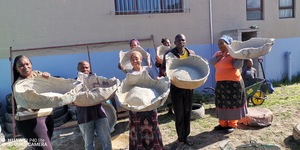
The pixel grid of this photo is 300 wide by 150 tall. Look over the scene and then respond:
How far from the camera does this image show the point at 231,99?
3.89m

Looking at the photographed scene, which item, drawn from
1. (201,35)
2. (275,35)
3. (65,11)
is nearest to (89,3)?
(65,11)

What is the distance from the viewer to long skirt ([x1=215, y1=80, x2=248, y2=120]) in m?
3.86

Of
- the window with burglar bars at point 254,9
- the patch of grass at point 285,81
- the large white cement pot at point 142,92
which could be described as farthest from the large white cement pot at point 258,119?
the window with burglar bars at point 254,9

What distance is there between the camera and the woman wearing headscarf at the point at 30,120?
251 cm

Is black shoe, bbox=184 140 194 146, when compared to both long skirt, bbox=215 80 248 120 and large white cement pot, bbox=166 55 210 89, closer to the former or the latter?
long skirt, bbox=215 80 248 120

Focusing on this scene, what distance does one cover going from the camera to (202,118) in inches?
198

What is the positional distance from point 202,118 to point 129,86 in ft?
8.06

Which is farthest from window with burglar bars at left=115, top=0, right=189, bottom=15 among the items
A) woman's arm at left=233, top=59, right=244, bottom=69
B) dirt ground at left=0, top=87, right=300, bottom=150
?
woman's arm at left=233, top=59, right=244, bottom=69

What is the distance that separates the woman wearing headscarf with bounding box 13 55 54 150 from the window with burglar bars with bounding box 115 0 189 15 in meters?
3.81

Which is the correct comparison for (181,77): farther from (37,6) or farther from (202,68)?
(37,6)

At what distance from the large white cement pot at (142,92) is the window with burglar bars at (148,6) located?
3.48 m

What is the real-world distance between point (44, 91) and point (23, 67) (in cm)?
31

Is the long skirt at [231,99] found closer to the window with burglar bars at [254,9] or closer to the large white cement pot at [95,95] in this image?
the large white cement pot at [95,95]

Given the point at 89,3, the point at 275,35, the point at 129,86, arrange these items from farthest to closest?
the point at 275,35 → the point at 89,3 → the point at 129,86
